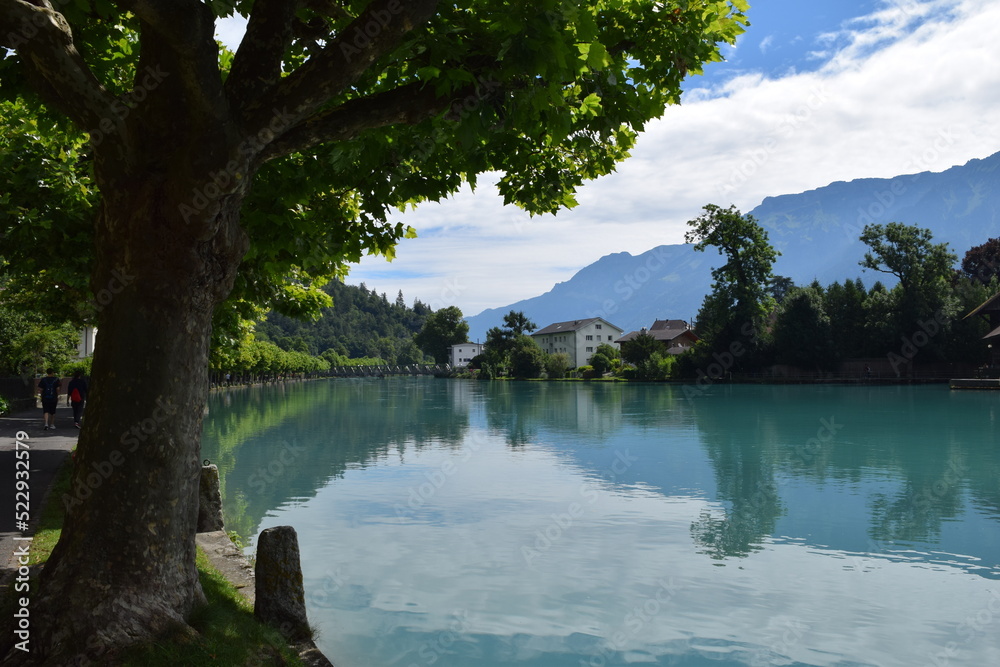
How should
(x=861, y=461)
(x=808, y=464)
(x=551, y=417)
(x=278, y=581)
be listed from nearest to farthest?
(x=278, y=581), (x=808, y=464), (x=861, y=461), (x=551, y=417)

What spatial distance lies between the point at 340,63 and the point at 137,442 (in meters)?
3.14

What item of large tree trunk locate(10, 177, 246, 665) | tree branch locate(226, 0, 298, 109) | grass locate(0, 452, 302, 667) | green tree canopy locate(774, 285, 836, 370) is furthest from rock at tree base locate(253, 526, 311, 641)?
green tree canopy locate(774, 285, 836, 370)

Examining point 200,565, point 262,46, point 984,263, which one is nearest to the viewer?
point 262,46

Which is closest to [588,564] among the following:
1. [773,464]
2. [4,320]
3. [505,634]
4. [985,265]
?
[505,634]

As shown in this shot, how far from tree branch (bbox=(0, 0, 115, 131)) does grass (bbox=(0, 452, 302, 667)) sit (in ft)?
12.5

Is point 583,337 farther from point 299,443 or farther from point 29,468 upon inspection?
point 29,468

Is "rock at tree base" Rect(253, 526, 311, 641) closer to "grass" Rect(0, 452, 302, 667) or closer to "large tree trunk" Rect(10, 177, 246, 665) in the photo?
"grass" Rect(0, 452, 302, 667)

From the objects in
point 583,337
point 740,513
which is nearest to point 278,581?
point 740,513

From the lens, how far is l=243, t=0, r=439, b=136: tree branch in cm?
497

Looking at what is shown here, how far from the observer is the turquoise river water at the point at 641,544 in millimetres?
8367

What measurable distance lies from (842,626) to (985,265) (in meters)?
81.8

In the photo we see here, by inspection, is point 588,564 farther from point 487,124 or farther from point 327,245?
point 487,124

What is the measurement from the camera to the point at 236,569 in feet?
26.5
